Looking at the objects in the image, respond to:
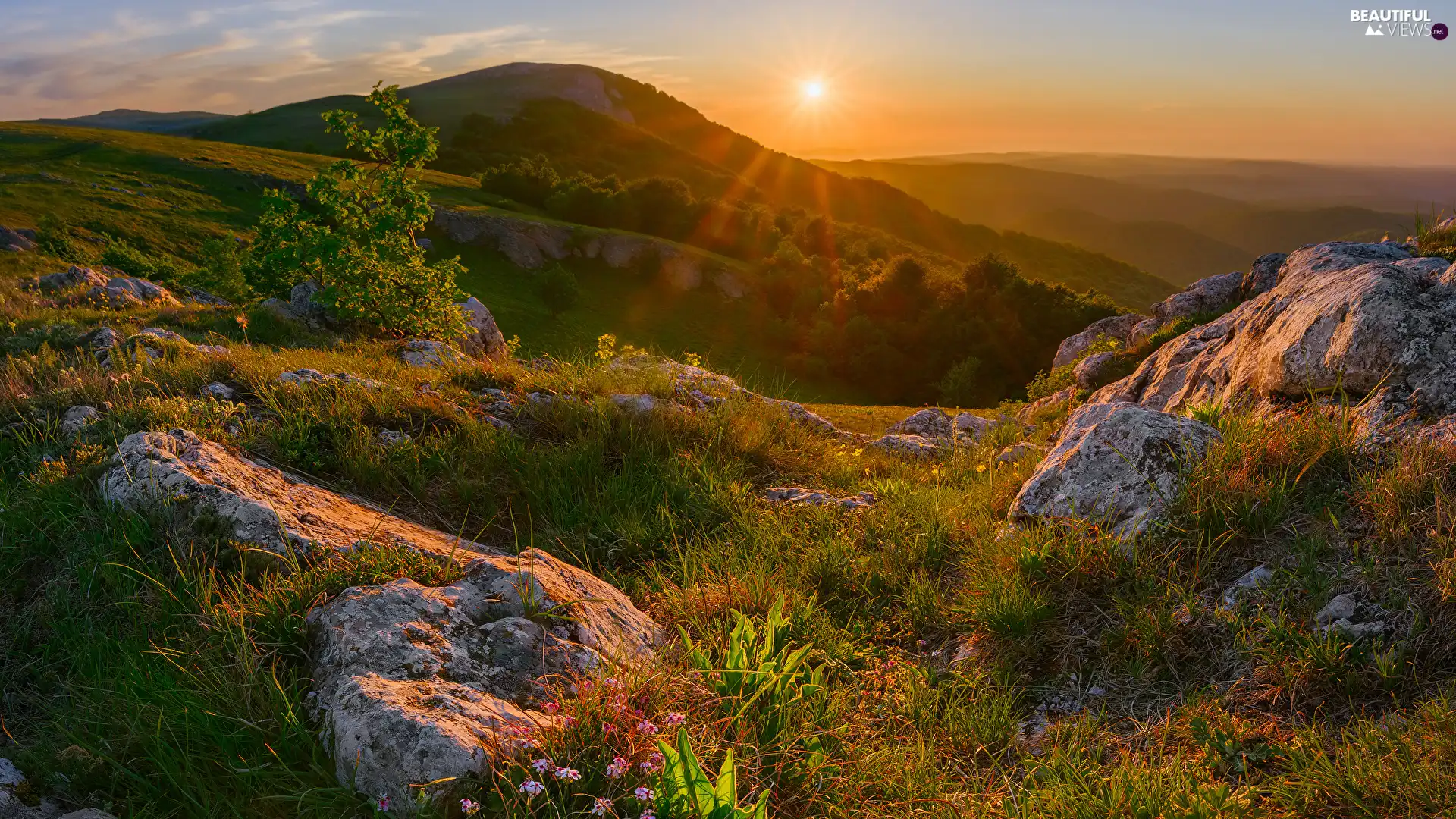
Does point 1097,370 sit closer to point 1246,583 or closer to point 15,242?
point 1246,583

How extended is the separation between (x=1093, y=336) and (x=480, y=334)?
68.5 ft

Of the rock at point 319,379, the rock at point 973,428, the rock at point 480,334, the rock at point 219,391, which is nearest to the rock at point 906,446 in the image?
the rock at point 973,428

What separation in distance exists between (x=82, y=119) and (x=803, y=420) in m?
253

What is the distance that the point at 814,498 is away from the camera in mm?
6137

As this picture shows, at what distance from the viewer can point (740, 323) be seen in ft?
202

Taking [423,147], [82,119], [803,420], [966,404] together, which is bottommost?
[966,404]

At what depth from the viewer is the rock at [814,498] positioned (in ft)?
19.6

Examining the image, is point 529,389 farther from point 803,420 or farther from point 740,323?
point 740,323

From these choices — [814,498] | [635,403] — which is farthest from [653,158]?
[814,498]

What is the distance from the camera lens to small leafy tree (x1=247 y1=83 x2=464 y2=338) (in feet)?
45.0

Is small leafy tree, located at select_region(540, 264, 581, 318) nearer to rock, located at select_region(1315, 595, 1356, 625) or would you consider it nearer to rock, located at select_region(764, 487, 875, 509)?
rock, located at select_region(764, 487, 875, 509)

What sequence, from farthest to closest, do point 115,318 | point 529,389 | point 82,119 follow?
point 82,119 < point 115,318 < point 529,389

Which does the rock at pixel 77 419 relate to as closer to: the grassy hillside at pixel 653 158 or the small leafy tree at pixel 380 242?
the small leafy tree at pixel 380 242

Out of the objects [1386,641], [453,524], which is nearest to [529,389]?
[453,524]
